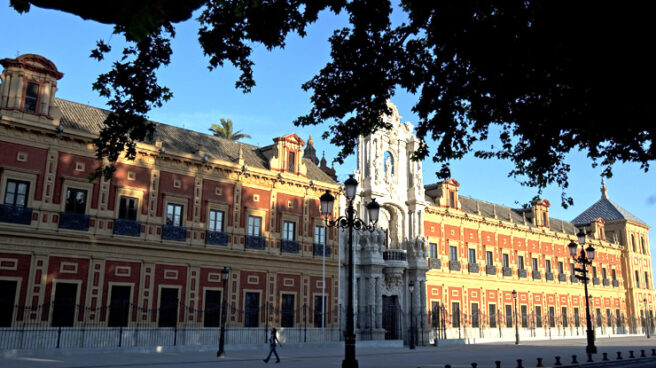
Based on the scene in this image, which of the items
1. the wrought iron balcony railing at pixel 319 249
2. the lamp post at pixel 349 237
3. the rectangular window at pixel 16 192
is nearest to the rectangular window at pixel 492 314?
the wrought iron balcony railing at pixel 319 249

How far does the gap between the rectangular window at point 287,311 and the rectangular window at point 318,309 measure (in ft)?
4.91

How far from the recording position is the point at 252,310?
27.1 metres

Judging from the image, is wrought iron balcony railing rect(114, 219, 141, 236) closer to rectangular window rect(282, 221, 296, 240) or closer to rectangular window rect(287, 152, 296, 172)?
rectangular window rect(282, 221, 296, 240)

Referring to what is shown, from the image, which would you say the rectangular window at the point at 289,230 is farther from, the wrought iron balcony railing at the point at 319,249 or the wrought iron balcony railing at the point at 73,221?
the wrought iron balcony railing at the point at 73,221

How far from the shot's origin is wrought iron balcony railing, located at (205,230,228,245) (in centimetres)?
2612

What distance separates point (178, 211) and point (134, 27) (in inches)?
913

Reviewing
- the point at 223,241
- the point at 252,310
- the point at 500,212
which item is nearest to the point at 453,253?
the point at 500,212

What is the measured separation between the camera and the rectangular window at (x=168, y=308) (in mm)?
23984

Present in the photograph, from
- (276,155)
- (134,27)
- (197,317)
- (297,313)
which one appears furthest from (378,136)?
(134,27)

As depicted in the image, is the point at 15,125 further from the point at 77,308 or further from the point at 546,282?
the point at 546,282

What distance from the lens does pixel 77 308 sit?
21688 mm

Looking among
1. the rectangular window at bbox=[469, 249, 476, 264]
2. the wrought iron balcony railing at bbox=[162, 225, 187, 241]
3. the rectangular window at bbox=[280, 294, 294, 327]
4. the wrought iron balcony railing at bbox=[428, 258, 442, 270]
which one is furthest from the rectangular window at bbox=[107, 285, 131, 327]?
the rectangular window at bbox=[469, 249, 476, 264]

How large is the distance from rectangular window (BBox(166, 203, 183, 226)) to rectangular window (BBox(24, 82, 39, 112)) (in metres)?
6.95

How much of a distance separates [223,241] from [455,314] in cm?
1962
